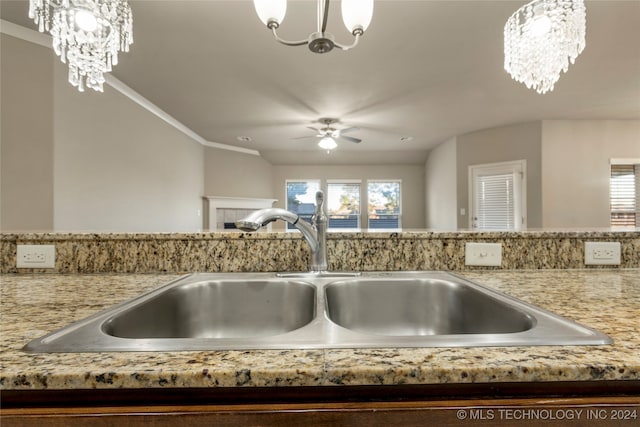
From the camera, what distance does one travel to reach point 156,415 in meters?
0.40

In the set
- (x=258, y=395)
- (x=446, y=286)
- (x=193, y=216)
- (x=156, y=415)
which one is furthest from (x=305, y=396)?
(x=193, y=216)

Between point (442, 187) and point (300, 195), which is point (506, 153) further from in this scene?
point (300, 195)

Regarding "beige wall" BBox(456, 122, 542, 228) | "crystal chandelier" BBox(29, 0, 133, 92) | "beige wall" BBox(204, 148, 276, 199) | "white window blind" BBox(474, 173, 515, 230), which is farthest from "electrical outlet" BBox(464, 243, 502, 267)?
"beige wall" BBox(204, 148, 276, 199)

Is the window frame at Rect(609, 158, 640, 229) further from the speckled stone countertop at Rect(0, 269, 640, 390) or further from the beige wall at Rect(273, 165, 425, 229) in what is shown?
the speckled stone countertop at Rect(0, 269, 640, 390)

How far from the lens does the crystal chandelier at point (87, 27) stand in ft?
5.04

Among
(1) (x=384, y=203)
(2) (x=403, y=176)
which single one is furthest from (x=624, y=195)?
(1) (x=384, y=203)

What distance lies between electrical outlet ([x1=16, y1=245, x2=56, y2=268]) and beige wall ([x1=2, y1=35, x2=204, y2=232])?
1684mm

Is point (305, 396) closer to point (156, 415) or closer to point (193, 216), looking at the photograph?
point (156, 415)

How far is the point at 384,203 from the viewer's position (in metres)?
7.06

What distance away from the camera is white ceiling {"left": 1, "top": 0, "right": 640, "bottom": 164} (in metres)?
2.04

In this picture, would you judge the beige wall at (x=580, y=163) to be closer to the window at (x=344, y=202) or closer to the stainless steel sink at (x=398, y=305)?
the window at (x=344, y=202)

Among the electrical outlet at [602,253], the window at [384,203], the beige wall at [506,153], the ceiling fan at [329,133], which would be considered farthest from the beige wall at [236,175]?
the electrical outlet at [602,253]

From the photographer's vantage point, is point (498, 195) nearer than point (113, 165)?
No

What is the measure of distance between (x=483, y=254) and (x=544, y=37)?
5.09ft
